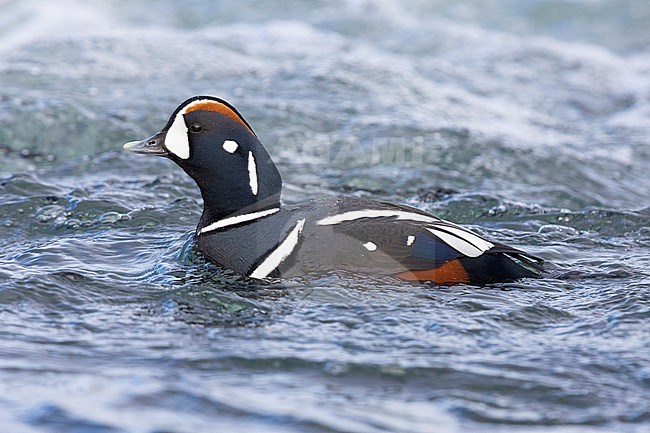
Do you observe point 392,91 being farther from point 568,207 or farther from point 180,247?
point 180,247

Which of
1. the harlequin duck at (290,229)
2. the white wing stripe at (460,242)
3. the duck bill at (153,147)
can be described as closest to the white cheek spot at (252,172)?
the harlequin duck at (290,229)

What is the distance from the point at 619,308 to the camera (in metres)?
4.73

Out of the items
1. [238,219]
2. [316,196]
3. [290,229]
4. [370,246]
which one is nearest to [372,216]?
[370,246]

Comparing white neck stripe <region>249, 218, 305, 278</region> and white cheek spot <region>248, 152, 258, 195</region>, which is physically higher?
white cheek spot <region>248, 152, 258, 195</region>

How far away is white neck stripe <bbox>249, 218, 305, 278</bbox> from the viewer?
4.88 m

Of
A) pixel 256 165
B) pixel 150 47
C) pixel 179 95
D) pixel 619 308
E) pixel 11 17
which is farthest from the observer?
pixel 11 17

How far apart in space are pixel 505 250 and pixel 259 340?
1.40 metres

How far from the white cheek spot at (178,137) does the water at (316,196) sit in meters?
0.57

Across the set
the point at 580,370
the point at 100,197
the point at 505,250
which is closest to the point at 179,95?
the point at 100,197

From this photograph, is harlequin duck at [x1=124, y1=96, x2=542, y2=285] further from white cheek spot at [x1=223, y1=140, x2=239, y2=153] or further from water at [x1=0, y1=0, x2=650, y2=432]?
water at [x1=0, y1=0, x2=650, y2=432]

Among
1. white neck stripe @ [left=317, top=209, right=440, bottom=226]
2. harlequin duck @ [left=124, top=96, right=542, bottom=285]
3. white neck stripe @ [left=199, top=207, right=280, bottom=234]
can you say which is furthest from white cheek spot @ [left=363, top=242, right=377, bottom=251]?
white neck stripe @ [left=199, top=207, right=280, bottom=234]

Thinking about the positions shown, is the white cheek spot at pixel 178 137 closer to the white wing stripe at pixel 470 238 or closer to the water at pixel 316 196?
the water at pixel 316 196

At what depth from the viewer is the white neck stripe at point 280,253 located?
488 cm

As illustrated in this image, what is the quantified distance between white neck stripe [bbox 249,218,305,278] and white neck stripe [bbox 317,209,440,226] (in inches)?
4.6
